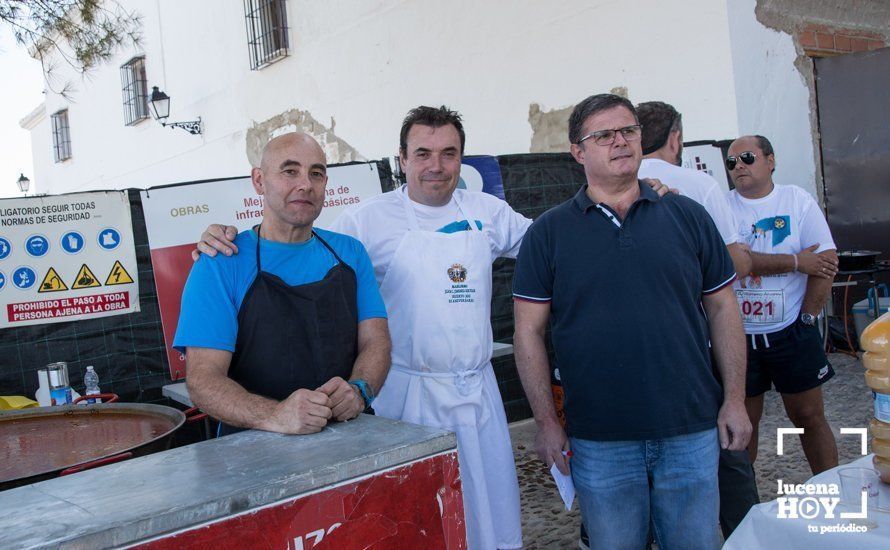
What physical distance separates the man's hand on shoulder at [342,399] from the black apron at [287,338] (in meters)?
0.27

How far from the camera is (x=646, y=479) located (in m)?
2.36

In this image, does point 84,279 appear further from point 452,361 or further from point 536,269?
point 536,269

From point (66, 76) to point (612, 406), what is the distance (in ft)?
71.3

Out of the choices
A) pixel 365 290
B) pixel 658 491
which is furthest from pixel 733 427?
pixel 365 290

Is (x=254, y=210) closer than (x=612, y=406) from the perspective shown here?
No

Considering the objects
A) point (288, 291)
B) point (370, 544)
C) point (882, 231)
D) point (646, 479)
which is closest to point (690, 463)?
point (646, 479)

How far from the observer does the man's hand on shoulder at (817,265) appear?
12.0 feet

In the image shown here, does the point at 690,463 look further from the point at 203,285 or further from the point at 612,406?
the point at 203,285

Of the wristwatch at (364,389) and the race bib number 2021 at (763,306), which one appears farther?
the race bib number 2021 at (763,306)

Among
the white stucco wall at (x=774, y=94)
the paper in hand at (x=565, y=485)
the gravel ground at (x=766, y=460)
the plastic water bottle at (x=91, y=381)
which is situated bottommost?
the gravel ground at (x=766, y=460)

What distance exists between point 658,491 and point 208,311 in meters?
1.51

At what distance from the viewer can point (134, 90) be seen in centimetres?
1723

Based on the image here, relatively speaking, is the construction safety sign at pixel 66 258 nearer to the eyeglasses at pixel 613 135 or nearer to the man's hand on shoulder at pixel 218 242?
the man's hand on shoulder at pixel 218 242

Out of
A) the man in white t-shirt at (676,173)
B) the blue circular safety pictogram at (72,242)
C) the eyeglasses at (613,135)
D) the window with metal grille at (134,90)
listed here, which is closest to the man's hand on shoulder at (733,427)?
the man in white t-shirt at (676,173)
